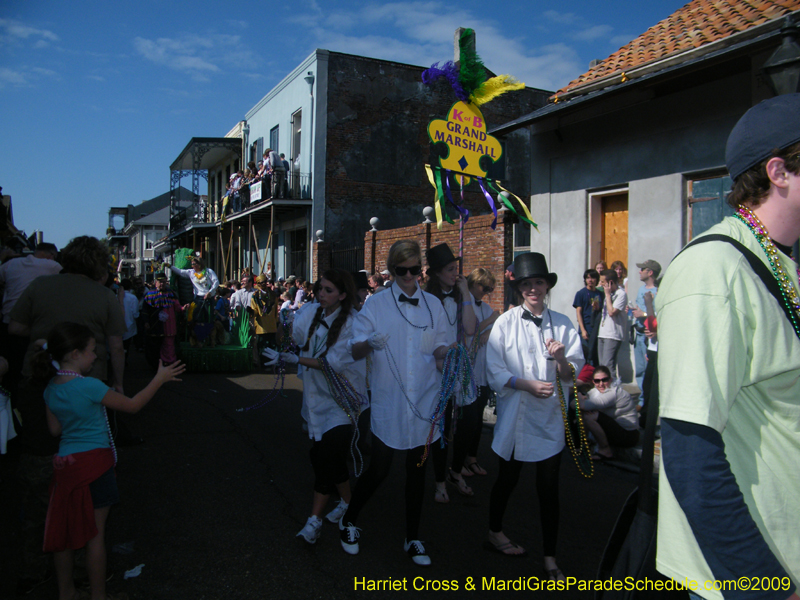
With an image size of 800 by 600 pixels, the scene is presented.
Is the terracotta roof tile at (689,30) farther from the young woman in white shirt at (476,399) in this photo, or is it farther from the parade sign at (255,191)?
the parade sign at (255,191)

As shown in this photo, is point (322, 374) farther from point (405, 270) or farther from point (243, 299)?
point (243, 299)

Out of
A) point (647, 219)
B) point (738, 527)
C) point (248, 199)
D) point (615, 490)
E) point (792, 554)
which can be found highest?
point (248, 199)

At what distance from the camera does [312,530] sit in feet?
12.3

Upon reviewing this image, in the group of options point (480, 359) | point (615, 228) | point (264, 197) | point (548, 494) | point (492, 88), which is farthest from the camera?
point (264, 197)

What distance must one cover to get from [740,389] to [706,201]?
7642 millimetres

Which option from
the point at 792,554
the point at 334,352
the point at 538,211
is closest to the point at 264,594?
the point at 334,352

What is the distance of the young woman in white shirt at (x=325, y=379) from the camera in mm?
3791

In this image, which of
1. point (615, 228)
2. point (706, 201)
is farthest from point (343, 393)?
point (615, 228)

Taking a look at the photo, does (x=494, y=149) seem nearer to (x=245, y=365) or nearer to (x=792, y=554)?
(x=792, y=554)

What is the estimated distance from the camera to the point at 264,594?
3176mm

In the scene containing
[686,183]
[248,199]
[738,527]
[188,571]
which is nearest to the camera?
[738,527]

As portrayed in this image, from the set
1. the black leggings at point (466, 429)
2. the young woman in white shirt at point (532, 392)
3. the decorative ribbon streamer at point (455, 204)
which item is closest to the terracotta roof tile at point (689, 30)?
the decorative ribbon streamer at point (455, 204)

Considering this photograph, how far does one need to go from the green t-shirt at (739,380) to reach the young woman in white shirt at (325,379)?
2.72 meters

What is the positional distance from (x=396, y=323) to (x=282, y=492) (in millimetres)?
2016
